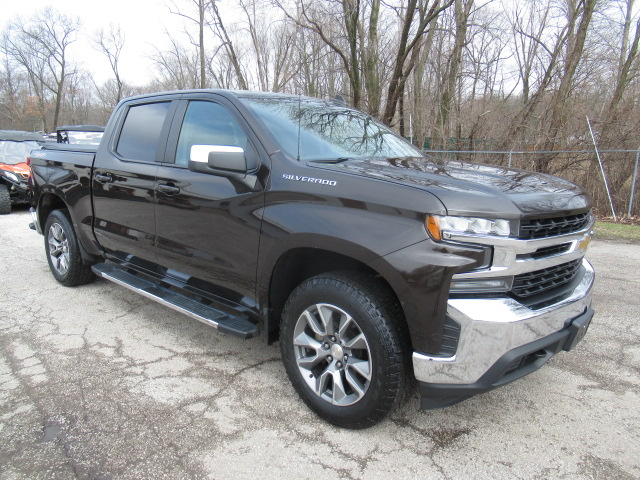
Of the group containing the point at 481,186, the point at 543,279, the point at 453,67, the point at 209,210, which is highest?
the point at 453,67

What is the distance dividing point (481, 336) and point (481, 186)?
740mm

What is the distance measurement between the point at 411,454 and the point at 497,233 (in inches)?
47.5

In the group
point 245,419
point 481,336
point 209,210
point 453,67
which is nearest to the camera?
point 481,336

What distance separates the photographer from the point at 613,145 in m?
10.2

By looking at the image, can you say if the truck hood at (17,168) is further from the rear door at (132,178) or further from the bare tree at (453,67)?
the bare tree at (453,67)

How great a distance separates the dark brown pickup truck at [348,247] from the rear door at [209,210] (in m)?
0.01

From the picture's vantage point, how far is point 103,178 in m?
4.02

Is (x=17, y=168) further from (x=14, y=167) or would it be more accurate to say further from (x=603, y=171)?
(x=603, y=171)

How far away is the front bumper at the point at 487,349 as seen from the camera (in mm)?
2014

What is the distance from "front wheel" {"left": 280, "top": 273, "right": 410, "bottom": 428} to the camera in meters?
2.24

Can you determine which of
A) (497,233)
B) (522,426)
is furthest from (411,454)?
(497,233)

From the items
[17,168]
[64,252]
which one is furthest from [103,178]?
[17,168]

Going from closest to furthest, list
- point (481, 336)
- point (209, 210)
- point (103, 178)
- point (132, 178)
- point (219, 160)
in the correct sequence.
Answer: point (481, 336) → point (219, 160) → point (209, 210) → point (132, 178) → point (103, 178)

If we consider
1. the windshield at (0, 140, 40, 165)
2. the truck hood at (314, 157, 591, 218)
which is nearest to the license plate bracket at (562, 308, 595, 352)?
the truck hood at (314, 157, 591, 218)
